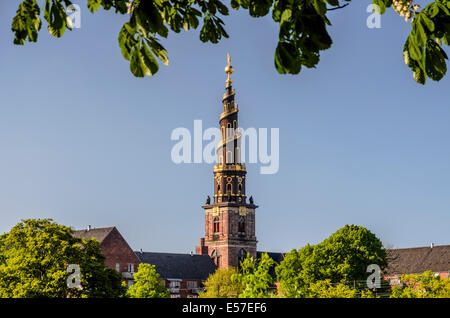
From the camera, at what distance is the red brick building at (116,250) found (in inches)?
3561

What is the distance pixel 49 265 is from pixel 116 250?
4234cm

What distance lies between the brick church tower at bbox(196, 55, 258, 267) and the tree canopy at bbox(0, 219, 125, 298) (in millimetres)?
68266

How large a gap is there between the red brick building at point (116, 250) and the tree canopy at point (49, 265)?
38190 mm

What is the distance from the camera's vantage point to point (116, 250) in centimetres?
9144

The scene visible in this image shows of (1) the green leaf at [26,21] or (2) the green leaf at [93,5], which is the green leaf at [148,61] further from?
(1) the green leaf at [26,21]

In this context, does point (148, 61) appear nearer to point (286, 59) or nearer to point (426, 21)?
point (286, 59)

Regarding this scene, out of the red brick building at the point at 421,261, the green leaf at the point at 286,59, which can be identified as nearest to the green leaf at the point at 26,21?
the green leaf at the point at 286,59

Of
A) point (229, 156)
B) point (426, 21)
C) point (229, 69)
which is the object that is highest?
point (229, 69)

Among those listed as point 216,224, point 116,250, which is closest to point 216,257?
point 216,224

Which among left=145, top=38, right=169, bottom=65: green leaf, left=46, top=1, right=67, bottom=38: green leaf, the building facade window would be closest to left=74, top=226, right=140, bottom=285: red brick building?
the building facade window

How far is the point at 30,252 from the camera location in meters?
49.3
